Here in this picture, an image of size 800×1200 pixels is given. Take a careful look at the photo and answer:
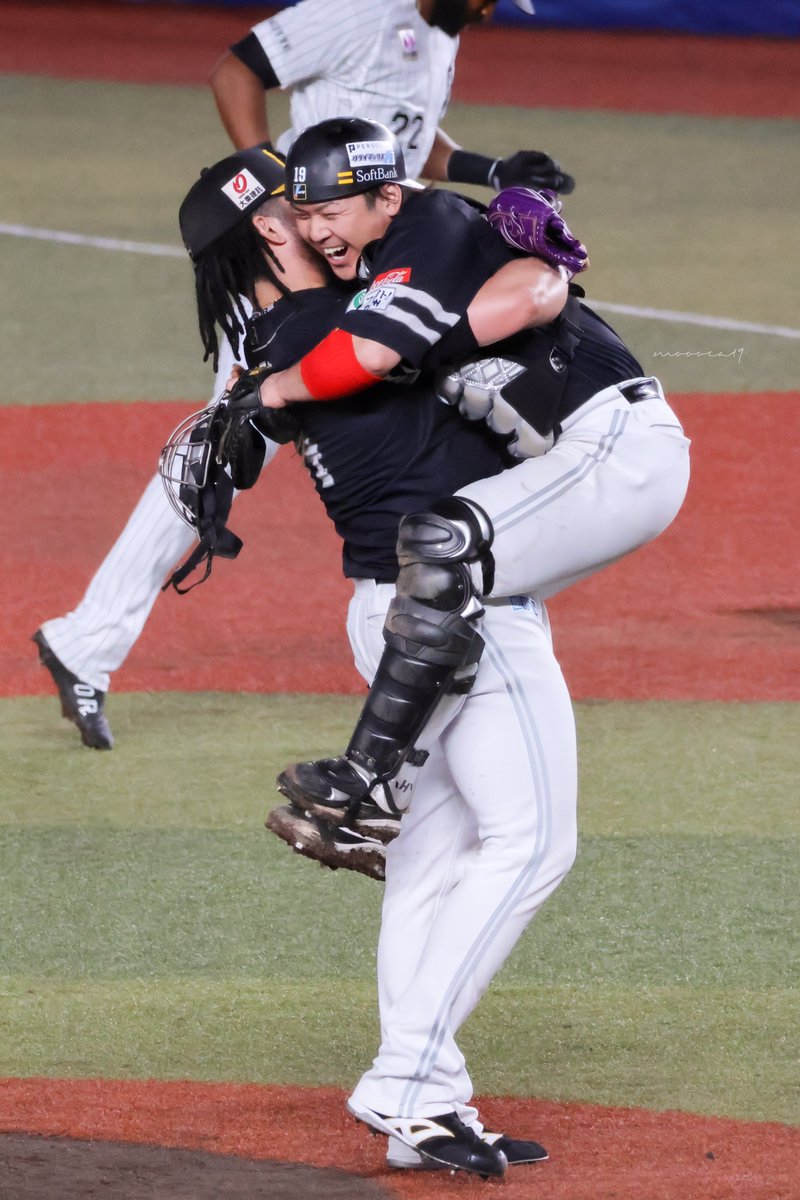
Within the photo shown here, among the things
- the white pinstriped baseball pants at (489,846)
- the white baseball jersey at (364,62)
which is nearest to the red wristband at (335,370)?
the white pinstriped baseball pants at (489,846)

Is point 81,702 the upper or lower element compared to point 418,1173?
lower

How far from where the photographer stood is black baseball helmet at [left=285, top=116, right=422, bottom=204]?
11.3 feet

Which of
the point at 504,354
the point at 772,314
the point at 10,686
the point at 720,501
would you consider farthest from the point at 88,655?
the point at 772,314

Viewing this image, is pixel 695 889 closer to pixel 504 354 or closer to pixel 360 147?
pixel 504 354

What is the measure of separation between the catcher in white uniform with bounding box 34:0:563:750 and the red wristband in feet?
7.51

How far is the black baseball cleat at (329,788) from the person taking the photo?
3.43 m

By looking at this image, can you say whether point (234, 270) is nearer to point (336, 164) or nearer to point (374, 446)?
point (336, 164)

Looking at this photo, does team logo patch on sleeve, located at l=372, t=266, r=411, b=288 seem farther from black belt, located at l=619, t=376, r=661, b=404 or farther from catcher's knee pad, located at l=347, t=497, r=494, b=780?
black belt, located at l=619, t=376, r=661, b=404

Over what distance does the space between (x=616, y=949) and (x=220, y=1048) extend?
107 cm

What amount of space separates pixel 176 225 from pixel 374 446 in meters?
10.3

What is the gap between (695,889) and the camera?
16.4 feet

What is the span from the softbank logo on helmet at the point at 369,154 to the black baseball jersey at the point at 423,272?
0.09 m

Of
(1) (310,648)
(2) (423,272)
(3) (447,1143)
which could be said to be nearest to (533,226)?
(2) (423,272)

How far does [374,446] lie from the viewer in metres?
3.55
